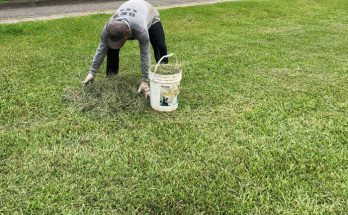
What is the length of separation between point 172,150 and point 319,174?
1.19m

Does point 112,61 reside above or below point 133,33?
below

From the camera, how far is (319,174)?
3168 millimetres

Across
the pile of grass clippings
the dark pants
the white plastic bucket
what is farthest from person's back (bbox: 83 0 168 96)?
the white plastic bucket

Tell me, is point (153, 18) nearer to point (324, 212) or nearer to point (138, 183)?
point (138, 183)

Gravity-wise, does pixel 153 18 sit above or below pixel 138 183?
above

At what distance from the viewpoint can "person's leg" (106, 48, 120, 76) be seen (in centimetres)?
471

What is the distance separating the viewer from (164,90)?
Result: 4.03 metres

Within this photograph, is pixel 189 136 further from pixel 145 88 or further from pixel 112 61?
pixel 112 61

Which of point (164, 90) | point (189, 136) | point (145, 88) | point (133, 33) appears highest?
point (133, 33)

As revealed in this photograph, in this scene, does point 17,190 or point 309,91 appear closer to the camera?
point 17,190

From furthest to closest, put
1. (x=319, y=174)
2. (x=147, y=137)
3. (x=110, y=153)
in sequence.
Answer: (x=147, y=137), (x=110, y=153), (x=319, y=174)

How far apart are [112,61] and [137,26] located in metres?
0.95

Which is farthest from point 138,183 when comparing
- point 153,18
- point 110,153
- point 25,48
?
point 25,48

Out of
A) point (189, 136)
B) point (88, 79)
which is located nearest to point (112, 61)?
point (88, 79)
